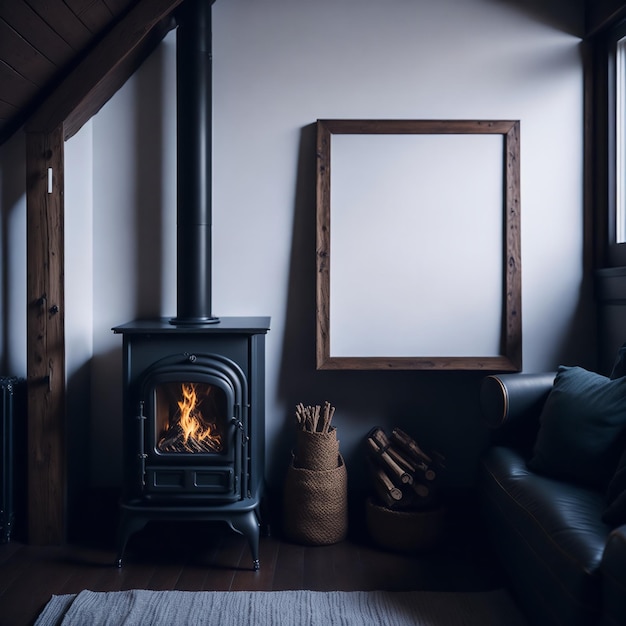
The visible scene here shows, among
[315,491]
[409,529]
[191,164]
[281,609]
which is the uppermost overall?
[191,164]

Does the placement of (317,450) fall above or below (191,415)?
below

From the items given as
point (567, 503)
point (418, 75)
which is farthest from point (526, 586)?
point (418, 75)

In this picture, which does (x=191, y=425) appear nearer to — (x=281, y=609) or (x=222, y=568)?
(x=222, y=568)

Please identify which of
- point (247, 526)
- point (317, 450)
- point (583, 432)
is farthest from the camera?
point (317, 450)

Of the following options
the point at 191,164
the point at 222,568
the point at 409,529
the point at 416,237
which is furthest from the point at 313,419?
the point at 191,164

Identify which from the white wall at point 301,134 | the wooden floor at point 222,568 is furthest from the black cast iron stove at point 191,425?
the white wall at point 301,134

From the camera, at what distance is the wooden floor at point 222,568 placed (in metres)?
2.50

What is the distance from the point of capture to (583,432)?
2236mm

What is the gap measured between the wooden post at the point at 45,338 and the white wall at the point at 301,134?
37cm

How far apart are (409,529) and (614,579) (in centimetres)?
131

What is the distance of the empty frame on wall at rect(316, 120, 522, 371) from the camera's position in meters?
3.16

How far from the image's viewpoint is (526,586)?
2.09 metres

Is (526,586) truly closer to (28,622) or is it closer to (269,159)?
(28,622)

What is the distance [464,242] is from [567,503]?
1.46 metres
